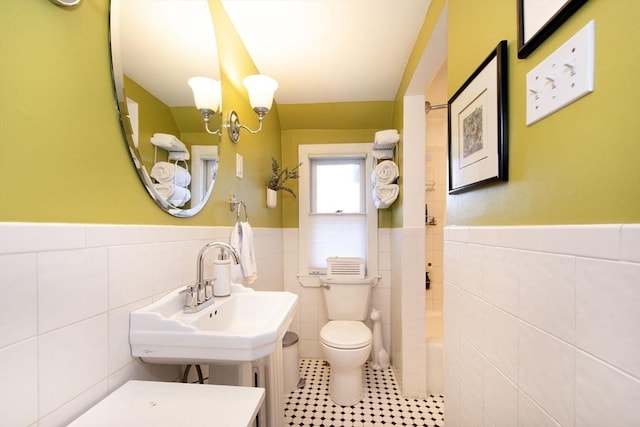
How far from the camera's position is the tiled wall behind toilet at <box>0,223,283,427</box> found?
494 mm

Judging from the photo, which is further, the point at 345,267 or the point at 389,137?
the point at 345,267

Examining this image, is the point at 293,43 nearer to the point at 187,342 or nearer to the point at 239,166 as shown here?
the point at 239,166

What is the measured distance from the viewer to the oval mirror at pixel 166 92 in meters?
0.77

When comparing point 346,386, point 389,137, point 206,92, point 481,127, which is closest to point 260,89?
point 206,92

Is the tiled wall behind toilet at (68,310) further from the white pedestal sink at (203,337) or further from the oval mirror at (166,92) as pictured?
the oval mirror at (166,92)

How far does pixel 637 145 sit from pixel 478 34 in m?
0.64

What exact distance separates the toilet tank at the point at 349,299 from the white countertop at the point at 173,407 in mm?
1589

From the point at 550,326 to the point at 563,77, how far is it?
495mm

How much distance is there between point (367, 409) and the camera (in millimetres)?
1748

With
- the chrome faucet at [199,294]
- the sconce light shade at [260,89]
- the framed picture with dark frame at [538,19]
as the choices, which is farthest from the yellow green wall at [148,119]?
the framed picture with dark frame at [538,19]

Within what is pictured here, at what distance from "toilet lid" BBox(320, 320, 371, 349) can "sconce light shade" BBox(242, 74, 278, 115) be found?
1.54 m

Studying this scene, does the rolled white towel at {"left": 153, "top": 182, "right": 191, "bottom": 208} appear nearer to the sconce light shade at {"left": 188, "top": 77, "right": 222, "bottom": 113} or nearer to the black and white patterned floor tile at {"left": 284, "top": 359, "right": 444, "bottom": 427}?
the sconce light shade at {"left": 188, "top": 77, "right": 222, "bottom": 113}

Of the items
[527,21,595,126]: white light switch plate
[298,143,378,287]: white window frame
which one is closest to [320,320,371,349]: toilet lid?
[298,143,378,287]: white window frame

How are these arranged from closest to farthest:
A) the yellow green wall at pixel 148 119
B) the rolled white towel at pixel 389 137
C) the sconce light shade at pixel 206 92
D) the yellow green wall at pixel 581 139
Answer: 1. the yellow green wall at pixel 581 139
2. the yellow green wall at pixel 148 119
3. the sconce light shade at pixel 206 92
4. the rolled white towel at pixel 389 137
